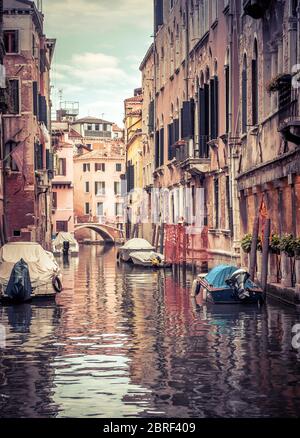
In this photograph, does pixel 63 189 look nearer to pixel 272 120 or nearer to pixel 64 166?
pixel 64 166

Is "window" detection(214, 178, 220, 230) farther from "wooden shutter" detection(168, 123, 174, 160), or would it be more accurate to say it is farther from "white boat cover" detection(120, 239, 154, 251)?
"white boat cover" detection(120, 239, 154, 251)

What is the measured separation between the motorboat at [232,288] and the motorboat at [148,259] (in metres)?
17.5

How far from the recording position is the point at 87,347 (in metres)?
13.9

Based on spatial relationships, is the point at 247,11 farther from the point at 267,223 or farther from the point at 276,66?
the point at 267,223

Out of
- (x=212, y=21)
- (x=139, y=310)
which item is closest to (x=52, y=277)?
(x=139, y=310)

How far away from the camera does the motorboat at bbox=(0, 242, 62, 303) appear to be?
842 inches

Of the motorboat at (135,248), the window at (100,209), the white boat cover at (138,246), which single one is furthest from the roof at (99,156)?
the white boat cover at (138,246)

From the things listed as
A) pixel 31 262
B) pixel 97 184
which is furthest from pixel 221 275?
pixel 97 184

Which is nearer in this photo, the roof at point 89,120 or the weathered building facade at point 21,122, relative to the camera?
the weathered building facade at point 21,122

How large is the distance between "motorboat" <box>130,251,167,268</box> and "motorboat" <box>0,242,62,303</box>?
48.0ft

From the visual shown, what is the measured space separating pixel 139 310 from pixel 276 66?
638 cm

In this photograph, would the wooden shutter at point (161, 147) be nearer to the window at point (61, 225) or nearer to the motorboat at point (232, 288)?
the motorboat at point (232, 288)

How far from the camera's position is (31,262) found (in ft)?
74.9

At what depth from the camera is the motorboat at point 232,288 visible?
19594mm
